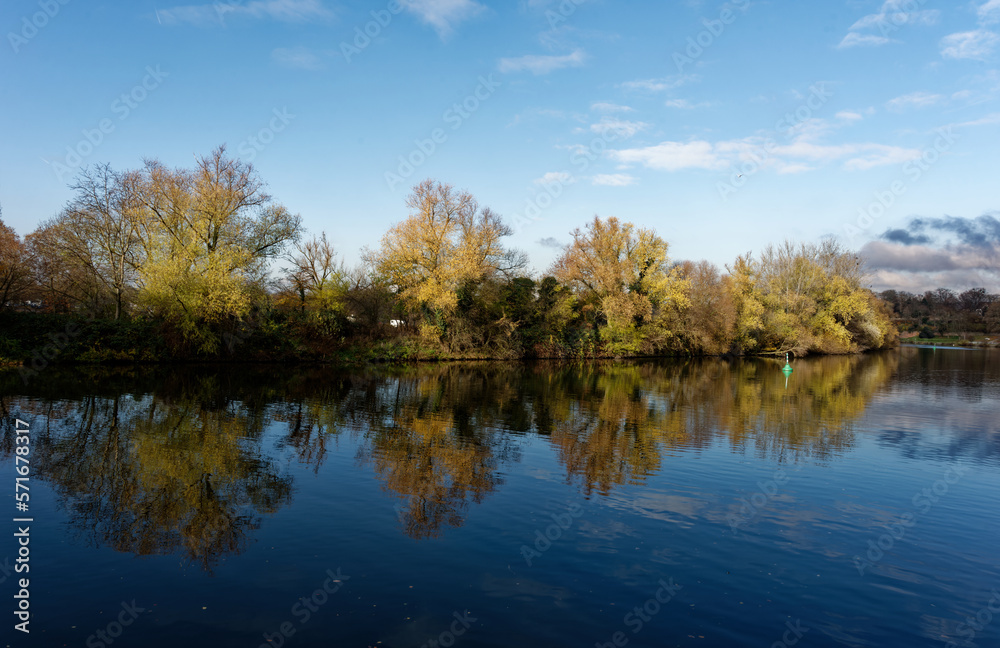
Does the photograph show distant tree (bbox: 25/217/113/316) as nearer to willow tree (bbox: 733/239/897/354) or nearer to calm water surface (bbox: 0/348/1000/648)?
calm water surface (bbox: 0/348/1000/648)

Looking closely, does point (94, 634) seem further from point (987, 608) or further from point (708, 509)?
point (987, 608)

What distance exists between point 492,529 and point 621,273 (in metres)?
42.9

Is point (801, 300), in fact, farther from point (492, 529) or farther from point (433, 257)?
point (492, 529)

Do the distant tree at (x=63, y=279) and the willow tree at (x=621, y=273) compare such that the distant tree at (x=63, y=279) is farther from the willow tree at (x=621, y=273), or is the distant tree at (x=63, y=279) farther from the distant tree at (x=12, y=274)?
the willow tree at (x=621, y=273)

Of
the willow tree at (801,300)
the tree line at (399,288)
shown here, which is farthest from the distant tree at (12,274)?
the willow tree at (801,300)

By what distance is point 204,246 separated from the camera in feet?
117

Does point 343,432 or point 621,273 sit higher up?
point 621,273

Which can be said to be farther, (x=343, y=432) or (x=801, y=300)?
(x=801, y=300)

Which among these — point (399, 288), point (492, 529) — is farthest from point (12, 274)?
point (492, 529)

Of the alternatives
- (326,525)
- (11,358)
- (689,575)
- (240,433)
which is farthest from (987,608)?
(11,358)

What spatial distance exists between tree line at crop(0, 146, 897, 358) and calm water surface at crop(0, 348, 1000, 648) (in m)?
15.7

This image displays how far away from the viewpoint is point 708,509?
1087 centimetres

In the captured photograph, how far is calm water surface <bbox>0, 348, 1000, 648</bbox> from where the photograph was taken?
6.77 meters

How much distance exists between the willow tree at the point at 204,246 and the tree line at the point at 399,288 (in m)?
0.09
